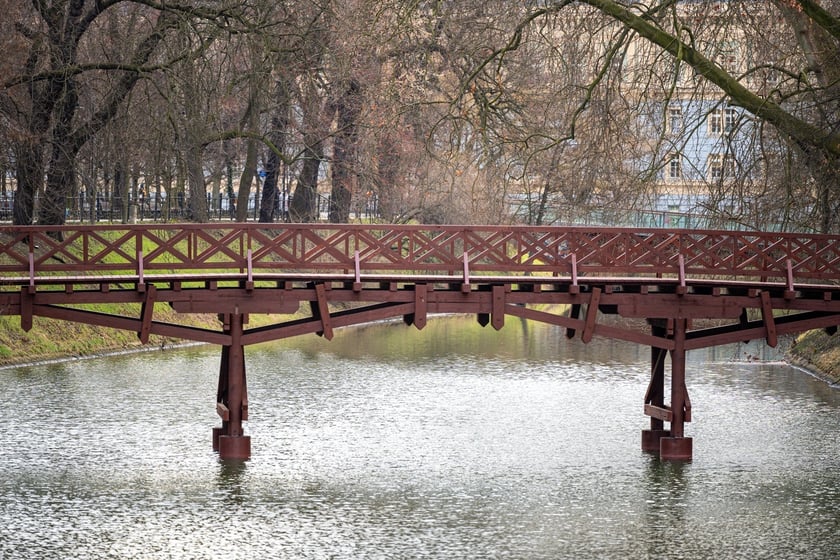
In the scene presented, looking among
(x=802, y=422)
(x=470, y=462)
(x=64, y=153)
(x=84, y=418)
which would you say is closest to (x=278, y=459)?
(x=470, y=462)

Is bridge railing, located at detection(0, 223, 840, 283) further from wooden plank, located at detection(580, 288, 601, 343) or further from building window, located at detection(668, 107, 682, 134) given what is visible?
building window, located at detection(668, 107, 682, 134)

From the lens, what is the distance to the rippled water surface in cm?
1770

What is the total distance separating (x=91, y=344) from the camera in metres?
34.9

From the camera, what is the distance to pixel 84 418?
83.8 feet

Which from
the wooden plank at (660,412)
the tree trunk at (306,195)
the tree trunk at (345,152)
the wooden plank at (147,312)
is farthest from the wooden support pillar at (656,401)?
the tree trunk at (306,195)

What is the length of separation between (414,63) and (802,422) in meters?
15.0

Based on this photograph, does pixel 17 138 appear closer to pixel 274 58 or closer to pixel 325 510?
pixel 274 58

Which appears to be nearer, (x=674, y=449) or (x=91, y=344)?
(x=674, y=449)

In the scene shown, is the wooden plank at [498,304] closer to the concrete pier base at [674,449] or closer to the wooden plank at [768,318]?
the concrete pier base at [674,449]

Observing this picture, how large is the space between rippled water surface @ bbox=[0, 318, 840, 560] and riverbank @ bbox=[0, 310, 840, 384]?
0.86m

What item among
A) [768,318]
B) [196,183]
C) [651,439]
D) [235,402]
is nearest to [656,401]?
[651,439]

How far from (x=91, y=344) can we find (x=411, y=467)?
15.4 meters

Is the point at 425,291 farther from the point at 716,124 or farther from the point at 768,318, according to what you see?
the point at 716,124

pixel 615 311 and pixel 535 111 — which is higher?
pixel 535 111
